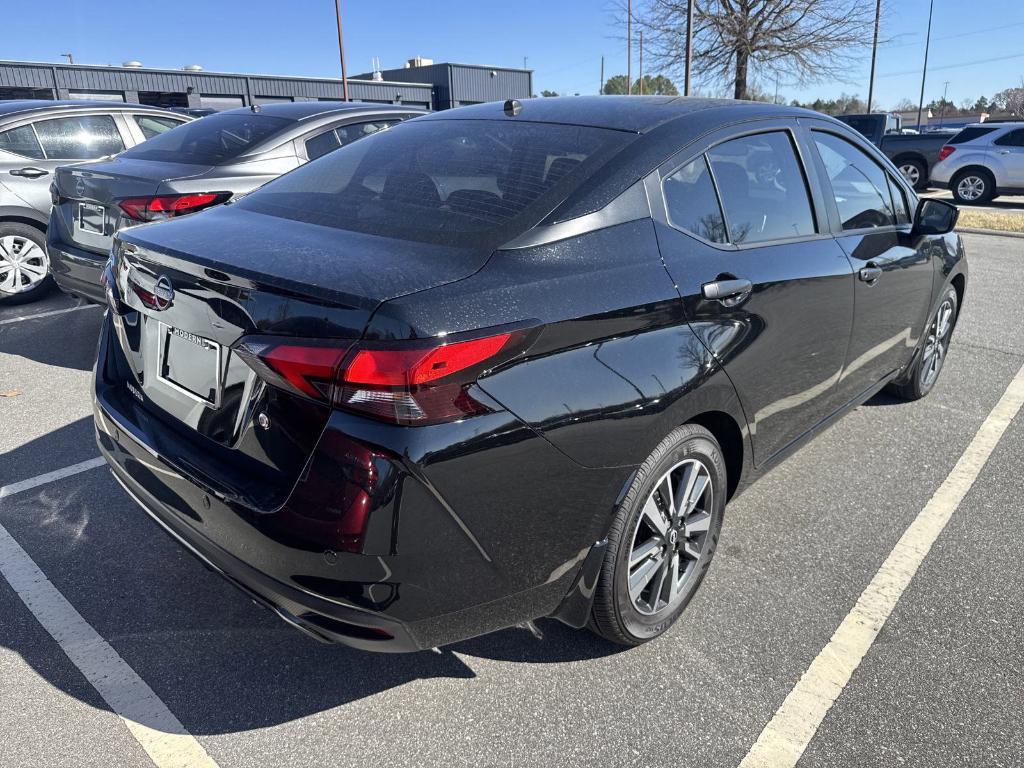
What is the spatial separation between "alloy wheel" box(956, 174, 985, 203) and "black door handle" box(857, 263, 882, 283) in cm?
1543

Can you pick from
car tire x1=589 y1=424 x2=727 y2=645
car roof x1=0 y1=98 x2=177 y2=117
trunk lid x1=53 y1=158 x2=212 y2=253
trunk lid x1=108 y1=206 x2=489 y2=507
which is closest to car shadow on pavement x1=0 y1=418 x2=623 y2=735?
car tire x1=589 y1=424 x2=727 y2=645

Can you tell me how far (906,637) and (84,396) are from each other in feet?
14.4

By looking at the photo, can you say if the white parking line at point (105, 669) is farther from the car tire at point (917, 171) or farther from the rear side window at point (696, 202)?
the car tire at point (917, 171)

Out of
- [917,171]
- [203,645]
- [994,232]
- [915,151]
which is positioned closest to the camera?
[203,645]

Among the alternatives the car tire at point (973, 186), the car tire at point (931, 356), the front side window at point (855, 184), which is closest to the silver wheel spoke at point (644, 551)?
the front side window at point (855, 184)

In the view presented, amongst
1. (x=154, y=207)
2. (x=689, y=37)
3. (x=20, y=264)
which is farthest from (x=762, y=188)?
(x=689, y=37)

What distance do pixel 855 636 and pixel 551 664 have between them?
40.4 inches

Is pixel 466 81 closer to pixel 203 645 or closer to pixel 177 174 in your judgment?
pixel 177 174

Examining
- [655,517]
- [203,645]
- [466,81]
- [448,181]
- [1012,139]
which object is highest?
[466,81]

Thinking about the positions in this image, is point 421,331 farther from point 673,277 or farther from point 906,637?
point 906,637

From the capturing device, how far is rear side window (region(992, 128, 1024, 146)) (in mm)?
15578

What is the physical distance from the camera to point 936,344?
4.68 m

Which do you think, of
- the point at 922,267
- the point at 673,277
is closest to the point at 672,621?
the point at 673,277

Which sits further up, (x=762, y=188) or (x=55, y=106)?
(x=55, y=106)
